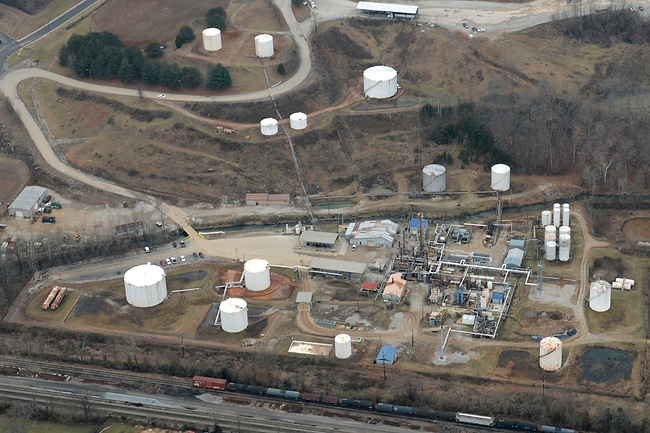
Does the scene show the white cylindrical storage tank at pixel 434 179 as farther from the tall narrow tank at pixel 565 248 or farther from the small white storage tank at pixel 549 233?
the tall narrow tank at pixel 565 248

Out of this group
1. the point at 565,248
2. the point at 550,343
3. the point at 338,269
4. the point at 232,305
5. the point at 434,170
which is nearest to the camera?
the point at 550,343

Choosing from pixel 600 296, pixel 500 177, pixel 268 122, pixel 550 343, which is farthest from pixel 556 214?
pixel 268 122

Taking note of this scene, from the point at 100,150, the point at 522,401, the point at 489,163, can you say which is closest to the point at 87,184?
the point at 100,150

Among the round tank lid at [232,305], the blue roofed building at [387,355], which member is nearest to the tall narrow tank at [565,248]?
the blue roofed building at [387,355]

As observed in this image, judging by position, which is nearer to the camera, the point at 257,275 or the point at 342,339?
the point at 342,339

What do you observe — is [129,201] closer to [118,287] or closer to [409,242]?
[118,287]

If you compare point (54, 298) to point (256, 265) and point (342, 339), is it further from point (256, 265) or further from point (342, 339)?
point (342, 339)

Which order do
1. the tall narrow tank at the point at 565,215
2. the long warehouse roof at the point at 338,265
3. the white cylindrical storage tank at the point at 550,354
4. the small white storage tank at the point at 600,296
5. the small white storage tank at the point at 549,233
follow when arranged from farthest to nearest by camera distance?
the tall narrow tank at the point at 565,215
the small white storage tank at the point at 549,233
the long warehouse roof at the point at 338,265
the small white storage tank at the point at 600,296
the white cylindrical storage tank at the point at 550,354
